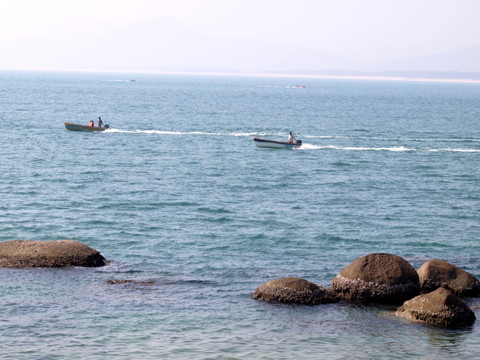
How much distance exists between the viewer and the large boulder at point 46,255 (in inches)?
1346

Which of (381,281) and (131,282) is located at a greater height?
(381,281)

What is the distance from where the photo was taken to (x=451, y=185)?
64.1 metres

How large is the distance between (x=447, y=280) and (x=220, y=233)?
54.5 ft

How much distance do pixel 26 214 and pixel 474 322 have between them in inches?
1225

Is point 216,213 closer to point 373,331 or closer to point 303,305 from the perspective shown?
point 303,305

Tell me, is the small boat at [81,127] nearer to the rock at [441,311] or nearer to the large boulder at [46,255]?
the large boulder at [46,255]

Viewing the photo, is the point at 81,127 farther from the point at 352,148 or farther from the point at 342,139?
the point at 352,148

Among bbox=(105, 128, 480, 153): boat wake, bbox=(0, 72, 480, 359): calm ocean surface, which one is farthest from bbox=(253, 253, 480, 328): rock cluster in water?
bbox=(105, 128, 480, 153): boat wake

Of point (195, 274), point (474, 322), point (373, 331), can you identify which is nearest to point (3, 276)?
point (195, 274)

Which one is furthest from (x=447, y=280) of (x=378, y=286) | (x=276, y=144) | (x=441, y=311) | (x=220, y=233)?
(x=276, y=144)

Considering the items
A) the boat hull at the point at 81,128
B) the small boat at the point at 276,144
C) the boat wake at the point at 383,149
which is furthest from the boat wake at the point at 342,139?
the boat hull at the point at 81,128

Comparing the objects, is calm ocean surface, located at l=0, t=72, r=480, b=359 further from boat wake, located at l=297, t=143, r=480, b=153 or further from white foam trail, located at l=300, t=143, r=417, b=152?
white foam trail, located at l=300, t=143, r=417, b=152

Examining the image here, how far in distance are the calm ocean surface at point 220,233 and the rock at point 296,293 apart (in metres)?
0.54

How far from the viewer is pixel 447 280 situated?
31.3 meters
